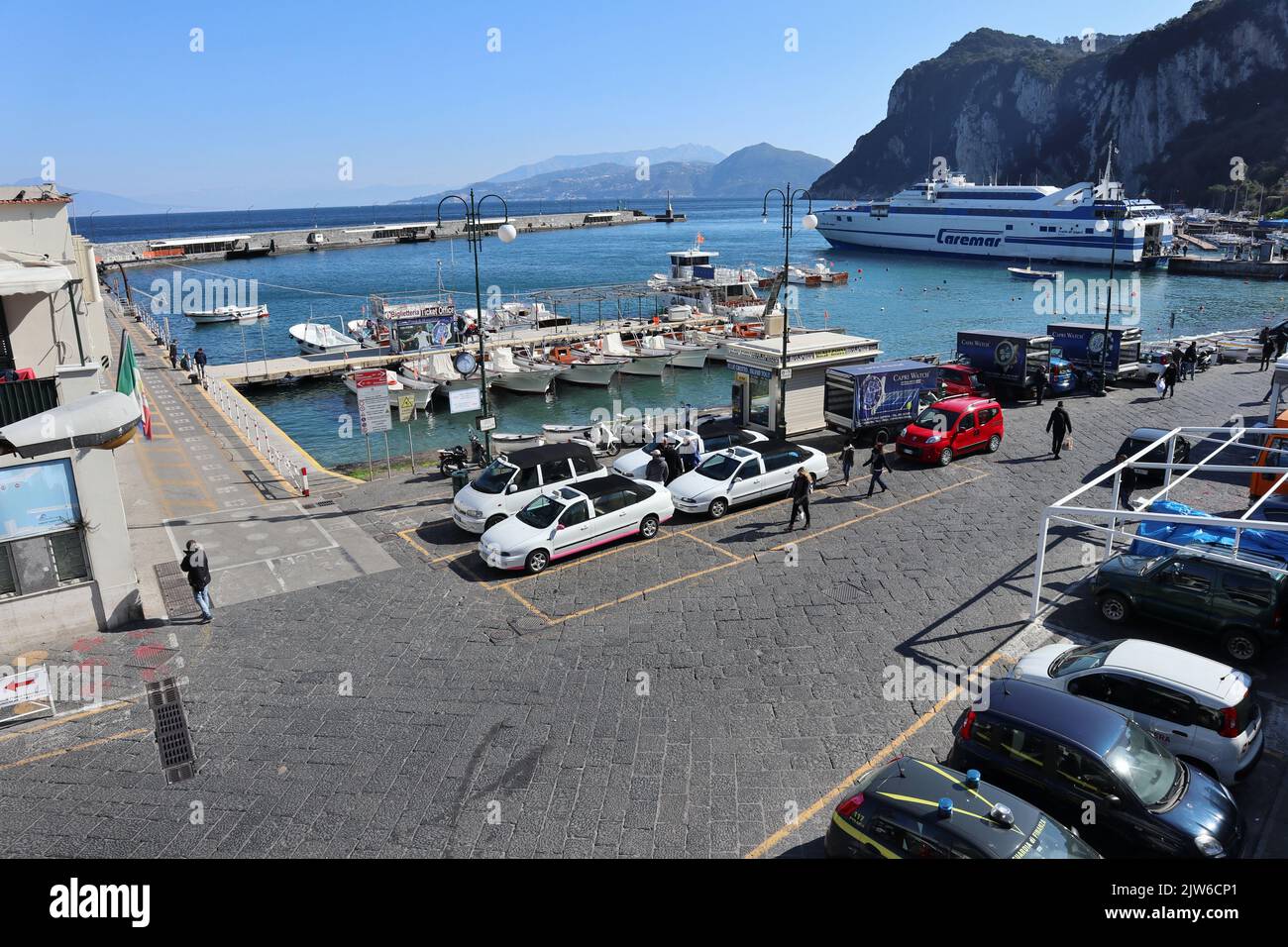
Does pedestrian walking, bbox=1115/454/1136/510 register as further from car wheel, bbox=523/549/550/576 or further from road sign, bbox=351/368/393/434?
road sign, bbox=351/368/393/434

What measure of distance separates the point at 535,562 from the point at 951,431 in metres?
11.6

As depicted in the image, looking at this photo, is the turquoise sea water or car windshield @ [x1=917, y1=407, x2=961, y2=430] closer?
car windshield @ [x1=917, y1=407, x2=961, y2=430]

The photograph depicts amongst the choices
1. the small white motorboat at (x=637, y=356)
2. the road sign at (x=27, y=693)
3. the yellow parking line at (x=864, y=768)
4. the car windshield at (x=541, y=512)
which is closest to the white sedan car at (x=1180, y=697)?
the yellow parking line at (x=864, y=768)

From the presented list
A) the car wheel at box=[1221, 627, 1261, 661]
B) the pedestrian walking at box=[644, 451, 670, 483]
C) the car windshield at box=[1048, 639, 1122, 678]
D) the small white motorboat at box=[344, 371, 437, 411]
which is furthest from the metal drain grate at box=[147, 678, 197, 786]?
the small white motorboat at box=[344, 371, 437, 411]

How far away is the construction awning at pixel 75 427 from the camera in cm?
1181

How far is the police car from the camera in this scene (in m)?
6.68

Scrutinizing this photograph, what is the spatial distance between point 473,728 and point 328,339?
138 feet

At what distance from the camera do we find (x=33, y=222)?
16578 mm

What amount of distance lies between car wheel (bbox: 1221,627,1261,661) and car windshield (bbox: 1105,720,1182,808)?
4110 millimetres

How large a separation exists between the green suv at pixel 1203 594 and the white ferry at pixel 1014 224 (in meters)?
84.2

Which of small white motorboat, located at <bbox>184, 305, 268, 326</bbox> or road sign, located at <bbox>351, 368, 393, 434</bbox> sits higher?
small white motorboat, located at <bbox>184, 305, 268, 326</bbox>

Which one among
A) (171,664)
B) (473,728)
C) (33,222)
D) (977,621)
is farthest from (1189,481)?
(33,222)

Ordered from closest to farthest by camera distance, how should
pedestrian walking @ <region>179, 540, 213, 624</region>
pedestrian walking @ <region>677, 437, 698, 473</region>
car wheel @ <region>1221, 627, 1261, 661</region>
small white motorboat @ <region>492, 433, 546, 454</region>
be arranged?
car wheel @ <region>1221, 627, 1261, 661</region> → pedestrian walking @ <region>179, 540, 213, 624</region> → pedestrian walking @ <region>677, 437, 698, 473</region> → small white motorboat @ <region>492, 433, 546, 454</region>

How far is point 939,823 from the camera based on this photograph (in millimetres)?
6828
